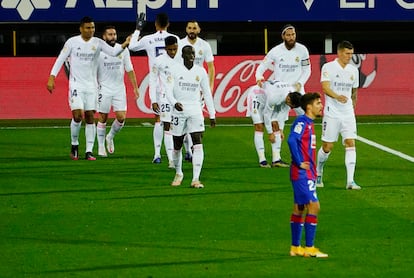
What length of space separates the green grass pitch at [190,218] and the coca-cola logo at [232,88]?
6401 mm

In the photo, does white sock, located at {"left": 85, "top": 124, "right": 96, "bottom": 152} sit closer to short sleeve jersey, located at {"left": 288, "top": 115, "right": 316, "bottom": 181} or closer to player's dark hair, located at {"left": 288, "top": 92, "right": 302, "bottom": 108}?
player's dark hair, located at {"left": 288, "top": 92, "right": 302, "bottom": 108}

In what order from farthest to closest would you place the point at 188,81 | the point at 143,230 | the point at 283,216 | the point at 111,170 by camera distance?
the point at 111,170
the point at 188,81
the point at 283,216
the point at 143,230

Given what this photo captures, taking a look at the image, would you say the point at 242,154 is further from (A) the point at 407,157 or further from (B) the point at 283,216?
(B) the point at 283,216

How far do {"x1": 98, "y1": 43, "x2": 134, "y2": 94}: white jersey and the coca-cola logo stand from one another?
697 centimetres

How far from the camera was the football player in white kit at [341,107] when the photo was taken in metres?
17.1

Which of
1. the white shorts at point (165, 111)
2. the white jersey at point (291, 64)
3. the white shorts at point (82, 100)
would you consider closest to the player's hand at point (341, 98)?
the white jersey at point (291, 64)

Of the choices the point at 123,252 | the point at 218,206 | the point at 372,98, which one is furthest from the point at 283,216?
the point at 372,98

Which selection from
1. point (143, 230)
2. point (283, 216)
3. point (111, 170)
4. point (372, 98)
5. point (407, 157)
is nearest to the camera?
point (143, 230)

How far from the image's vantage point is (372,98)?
29766mm

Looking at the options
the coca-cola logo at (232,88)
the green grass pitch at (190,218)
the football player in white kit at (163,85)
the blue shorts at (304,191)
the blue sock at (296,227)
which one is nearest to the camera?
the green grass pitch at (190,218)

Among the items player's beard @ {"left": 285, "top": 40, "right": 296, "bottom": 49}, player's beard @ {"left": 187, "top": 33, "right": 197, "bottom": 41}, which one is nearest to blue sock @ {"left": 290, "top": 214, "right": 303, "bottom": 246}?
player's beard @ {"left": 285, "top": 40, "right": 296, "bottom": 49}

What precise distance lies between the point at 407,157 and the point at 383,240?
8.32m

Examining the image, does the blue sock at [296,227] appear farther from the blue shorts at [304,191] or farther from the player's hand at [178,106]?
the player's hand at [178,106]

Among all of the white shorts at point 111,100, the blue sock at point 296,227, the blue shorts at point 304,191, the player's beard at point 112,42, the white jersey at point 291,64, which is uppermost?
the player's beard at point 112,42
